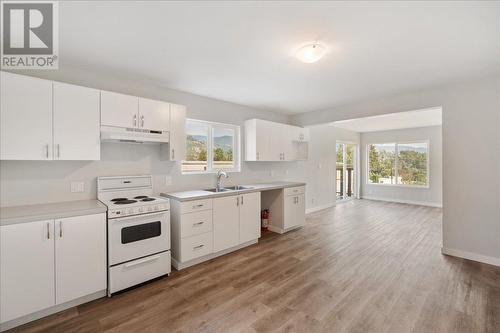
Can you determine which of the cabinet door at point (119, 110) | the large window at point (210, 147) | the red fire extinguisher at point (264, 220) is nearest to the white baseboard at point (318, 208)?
the red fire extinguisher at point (264, 220)

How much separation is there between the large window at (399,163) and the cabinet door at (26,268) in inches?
342

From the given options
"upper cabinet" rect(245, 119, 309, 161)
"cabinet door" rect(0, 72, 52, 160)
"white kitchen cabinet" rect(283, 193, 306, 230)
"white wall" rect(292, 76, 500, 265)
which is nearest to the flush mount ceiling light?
"upper cabinet" rect(245, 119, 309, 161)

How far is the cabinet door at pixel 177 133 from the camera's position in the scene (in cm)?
310

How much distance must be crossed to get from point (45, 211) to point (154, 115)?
59.5 inches

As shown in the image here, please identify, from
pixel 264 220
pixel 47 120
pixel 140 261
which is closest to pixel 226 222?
pixel 140 261

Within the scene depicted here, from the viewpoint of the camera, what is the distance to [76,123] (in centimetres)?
237

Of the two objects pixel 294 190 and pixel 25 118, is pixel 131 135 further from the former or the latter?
pixel 294 190

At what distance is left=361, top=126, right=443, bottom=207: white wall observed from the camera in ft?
22.1

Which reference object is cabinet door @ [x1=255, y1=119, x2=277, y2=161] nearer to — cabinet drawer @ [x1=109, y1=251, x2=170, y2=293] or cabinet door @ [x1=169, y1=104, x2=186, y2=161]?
cabinet door @ [x1=169, y1=104, x2=186, y2=161]

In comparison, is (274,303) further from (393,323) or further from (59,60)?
(59,60)

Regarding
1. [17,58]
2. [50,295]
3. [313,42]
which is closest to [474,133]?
[313,42]

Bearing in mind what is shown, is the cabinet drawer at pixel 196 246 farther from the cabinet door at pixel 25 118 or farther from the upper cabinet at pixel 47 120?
the cabinet door at pixel 25 118

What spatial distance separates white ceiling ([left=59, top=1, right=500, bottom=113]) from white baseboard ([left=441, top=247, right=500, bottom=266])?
2443 mm

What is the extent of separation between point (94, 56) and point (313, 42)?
7.50 feet
